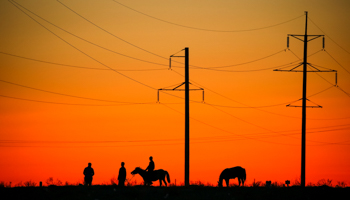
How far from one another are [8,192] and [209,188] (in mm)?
11564

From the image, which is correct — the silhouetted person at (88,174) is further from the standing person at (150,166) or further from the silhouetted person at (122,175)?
the standing person at (150,166)

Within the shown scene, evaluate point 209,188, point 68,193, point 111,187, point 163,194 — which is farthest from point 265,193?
point 68,193

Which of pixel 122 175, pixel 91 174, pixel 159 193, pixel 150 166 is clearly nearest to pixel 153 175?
pixel 150 166

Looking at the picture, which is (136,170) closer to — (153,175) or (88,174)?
(153,175)

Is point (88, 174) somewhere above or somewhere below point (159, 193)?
above

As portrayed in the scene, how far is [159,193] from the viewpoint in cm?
3503

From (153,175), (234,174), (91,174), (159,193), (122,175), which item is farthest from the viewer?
(234,174)

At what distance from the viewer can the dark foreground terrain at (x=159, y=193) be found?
33844mm

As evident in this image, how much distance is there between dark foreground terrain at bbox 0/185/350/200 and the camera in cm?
3384

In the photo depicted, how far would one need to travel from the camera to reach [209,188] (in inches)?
1502

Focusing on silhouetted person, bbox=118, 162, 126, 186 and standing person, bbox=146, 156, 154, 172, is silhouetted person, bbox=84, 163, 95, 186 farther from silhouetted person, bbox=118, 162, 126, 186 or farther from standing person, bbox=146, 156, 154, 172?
standing person, bbox=146, 156, 154, 172

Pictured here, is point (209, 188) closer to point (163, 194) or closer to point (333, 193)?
point (163, 194)

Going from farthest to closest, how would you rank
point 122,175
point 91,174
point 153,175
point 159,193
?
point 153,175 → point 122,175 → point 91,174 → point 159,193

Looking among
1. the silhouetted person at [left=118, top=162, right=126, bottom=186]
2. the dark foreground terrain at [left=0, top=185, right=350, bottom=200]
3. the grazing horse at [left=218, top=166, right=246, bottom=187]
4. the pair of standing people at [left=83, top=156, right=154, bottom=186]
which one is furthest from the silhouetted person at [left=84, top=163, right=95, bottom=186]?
the grazing horse at [left=218, top=166, right=246, bottom=187]
